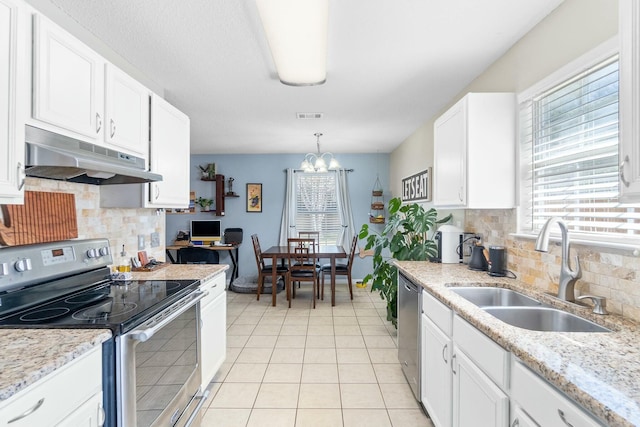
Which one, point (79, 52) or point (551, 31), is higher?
point (551, 31)

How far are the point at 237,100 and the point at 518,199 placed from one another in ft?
8.42

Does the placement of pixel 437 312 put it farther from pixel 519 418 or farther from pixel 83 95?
pixel 83 95

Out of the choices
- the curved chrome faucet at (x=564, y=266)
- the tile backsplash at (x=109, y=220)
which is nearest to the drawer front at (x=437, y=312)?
the curved chrome faucet at (x=564, y=266)

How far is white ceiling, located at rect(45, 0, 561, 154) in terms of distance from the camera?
1.75 m

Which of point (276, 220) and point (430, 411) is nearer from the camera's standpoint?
point (430, 411)

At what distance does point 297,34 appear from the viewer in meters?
1.78

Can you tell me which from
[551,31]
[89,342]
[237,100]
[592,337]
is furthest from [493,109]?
[89,342]

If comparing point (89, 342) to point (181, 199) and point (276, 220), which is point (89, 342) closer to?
point (181, 199)

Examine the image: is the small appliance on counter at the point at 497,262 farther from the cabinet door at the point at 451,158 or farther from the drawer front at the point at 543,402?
the drawer front at the point at 543,402

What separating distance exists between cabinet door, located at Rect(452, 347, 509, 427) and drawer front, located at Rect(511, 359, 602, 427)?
0.10m

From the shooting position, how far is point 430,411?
1881 mm

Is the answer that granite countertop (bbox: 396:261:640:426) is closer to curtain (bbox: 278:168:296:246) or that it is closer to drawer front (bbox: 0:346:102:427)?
drawer front (bbox: 0:346:102:427)

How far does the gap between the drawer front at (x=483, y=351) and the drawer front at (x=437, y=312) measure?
0.07m

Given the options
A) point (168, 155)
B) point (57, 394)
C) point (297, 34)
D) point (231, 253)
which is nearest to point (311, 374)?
point (57, 394)
